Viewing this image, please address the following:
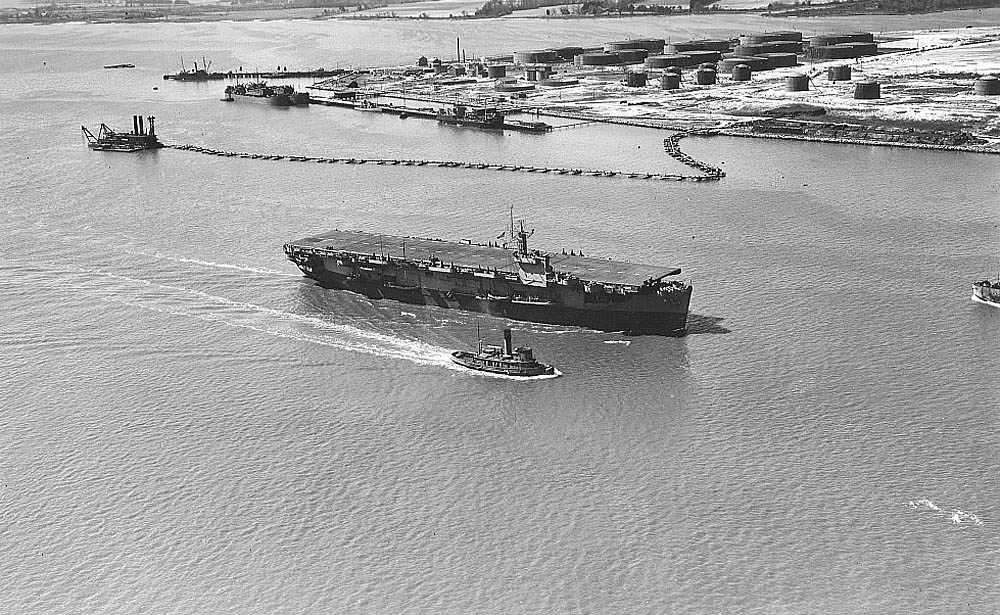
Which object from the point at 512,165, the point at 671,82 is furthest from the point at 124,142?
the point at 671,82

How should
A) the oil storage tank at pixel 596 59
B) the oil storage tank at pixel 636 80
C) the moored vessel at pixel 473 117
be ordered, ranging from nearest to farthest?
the moored vessel at pixel 473 117, the oil storage tank at pixel 636 80, the oil storage tank at pixel 596 59

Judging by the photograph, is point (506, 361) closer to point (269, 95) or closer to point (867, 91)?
point (867, 91)

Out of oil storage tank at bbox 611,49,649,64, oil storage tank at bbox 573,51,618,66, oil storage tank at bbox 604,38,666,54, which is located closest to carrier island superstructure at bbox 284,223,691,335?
oil storage tank at bbox 573,51,618,66

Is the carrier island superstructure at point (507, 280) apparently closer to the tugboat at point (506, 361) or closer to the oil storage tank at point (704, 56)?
the tugboat at point (506, 361)

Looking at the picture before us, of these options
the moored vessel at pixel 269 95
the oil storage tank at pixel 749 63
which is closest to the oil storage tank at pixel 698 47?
the oil storage tank at pixel 749 63

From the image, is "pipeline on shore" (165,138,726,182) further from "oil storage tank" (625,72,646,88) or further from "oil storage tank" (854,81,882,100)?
"oil storage tank" (625,72,646,88)
